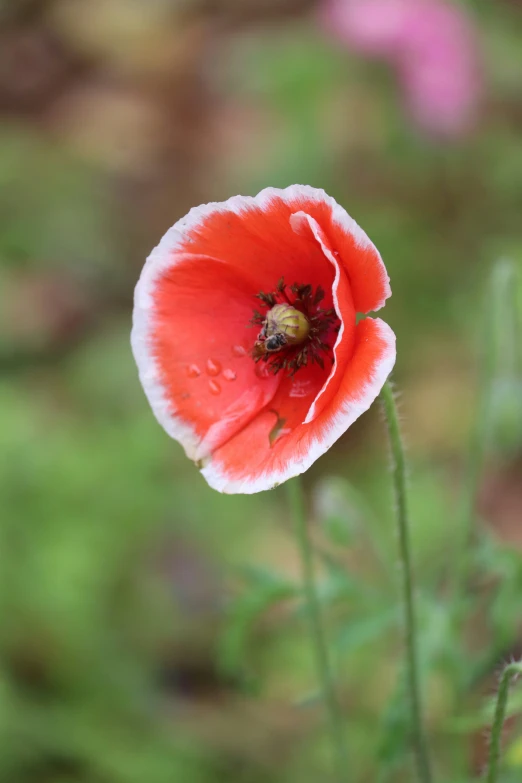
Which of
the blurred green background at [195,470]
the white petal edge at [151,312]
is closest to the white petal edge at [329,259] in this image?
the white petal edge at [151,312]

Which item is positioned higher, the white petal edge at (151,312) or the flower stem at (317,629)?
the white petal edge at (151,312)

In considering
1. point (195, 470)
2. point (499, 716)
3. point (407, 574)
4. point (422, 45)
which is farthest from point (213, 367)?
point (422, 45)

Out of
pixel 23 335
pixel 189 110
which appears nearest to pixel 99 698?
pixel 23 335

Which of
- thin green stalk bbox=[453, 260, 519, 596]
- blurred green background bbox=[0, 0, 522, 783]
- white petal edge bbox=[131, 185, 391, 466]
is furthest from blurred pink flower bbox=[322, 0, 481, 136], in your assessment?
white petal edge bbox=[131, 185, 391, 466]

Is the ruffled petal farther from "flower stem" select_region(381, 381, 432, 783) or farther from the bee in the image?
"flower stem" select_region(381, 381, 432, 783)

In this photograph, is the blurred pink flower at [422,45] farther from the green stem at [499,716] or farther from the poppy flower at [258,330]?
the green stem at [499,716]

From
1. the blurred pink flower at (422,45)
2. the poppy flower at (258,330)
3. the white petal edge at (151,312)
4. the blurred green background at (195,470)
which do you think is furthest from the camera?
the blurred pink flower at (422,45)
